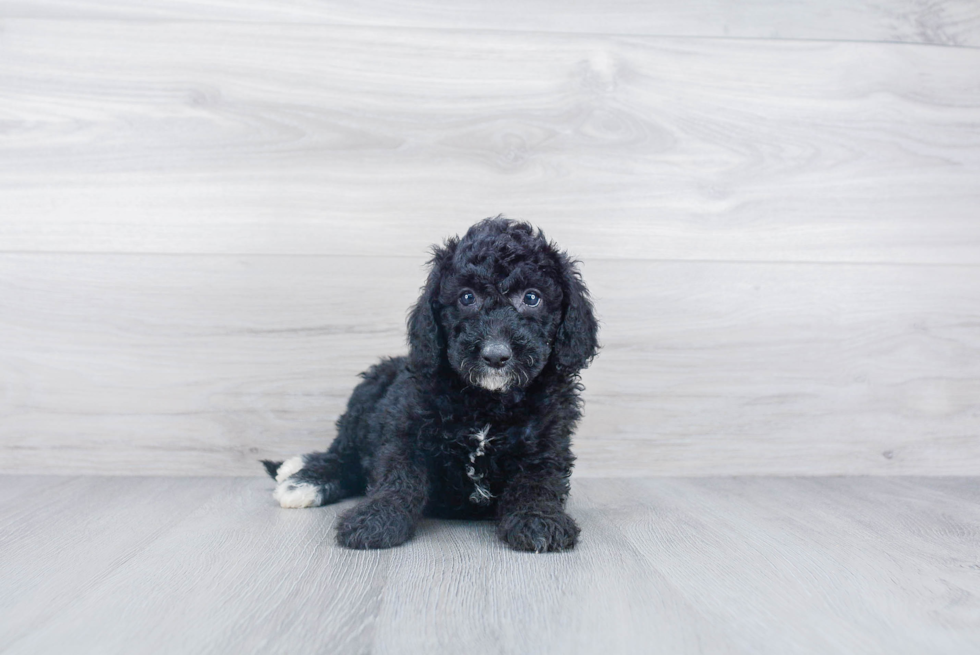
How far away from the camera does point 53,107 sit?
2711 millimetres

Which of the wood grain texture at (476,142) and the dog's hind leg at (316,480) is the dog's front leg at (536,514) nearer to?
the dog's hind leg at (316,480)

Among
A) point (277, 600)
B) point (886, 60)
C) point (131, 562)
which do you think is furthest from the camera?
point (886, 60)

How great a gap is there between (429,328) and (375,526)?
21.8 inches

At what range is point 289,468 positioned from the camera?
2.39 m

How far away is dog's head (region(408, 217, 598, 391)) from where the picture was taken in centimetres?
189


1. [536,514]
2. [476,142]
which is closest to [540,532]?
[536,514]

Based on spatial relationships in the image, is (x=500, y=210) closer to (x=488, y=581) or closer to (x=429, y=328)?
(x=429, y=328)

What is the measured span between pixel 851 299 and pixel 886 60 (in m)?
0.97

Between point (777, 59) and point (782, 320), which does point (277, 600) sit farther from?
point (777, 59)

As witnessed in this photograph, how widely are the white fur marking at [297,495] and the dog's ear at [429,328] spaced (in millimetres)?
544

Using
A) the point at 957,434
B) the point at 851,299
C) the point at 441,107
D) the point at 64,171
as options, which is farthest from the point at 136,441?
the point at 957,434

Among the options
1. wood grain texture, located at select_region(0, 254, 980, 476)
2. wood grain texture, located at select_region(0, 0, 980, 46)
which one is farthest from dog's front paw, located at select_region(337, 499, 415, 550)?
wood grain texture, located at select_region(0, 0, 980, 46)

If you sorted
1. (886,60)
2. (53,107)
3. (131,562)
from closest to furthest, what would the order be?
(131,562) → (53,107) → (886,60)

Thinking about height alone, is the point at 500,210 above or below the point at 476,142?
below
